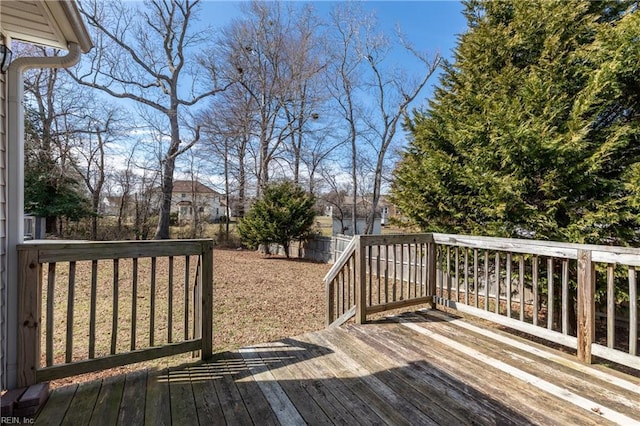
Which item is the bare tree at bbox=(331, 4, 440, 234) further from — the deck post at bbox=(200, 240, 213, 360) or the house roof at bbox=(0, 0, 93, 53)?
the house roof at bbox=(0, 0, 93, 53)

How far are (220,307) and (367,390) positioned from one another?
392 centimetres

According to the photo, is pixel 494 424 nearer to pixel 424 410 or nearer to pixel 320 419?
pixel 424 410

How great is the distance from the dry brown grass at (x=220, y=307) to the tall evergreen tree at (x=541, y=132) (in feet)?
9.12

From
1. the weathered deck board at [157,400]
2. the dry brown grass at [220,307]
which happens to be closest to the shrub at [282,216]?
the dry brown grass at [220,307]

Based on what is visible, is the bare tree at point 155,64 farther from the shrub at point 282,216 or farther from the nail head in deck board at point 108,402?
the nail head in deck board at point 108,402

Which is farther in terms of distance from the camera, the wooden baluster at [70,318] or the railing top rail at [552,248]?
the railing top rail at [552,248]

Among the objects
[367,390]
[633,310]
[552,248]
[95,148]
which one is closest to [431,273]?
[552,248]

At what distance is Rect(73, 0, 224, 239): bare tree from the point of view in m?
12.6

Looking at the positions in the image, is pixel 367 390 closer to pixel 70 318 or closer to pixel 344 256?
pixel 344 256

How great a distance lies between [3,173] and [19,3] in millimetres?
988

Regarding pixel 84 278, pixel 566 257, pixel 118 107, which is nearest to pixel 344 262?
pixel 566 257

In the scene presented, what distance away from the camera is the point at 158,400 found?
197 centimetres

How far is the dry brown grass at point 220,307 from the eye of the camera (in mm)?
3908

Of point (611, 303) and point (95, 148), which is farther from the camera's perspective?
point (95, 148)
